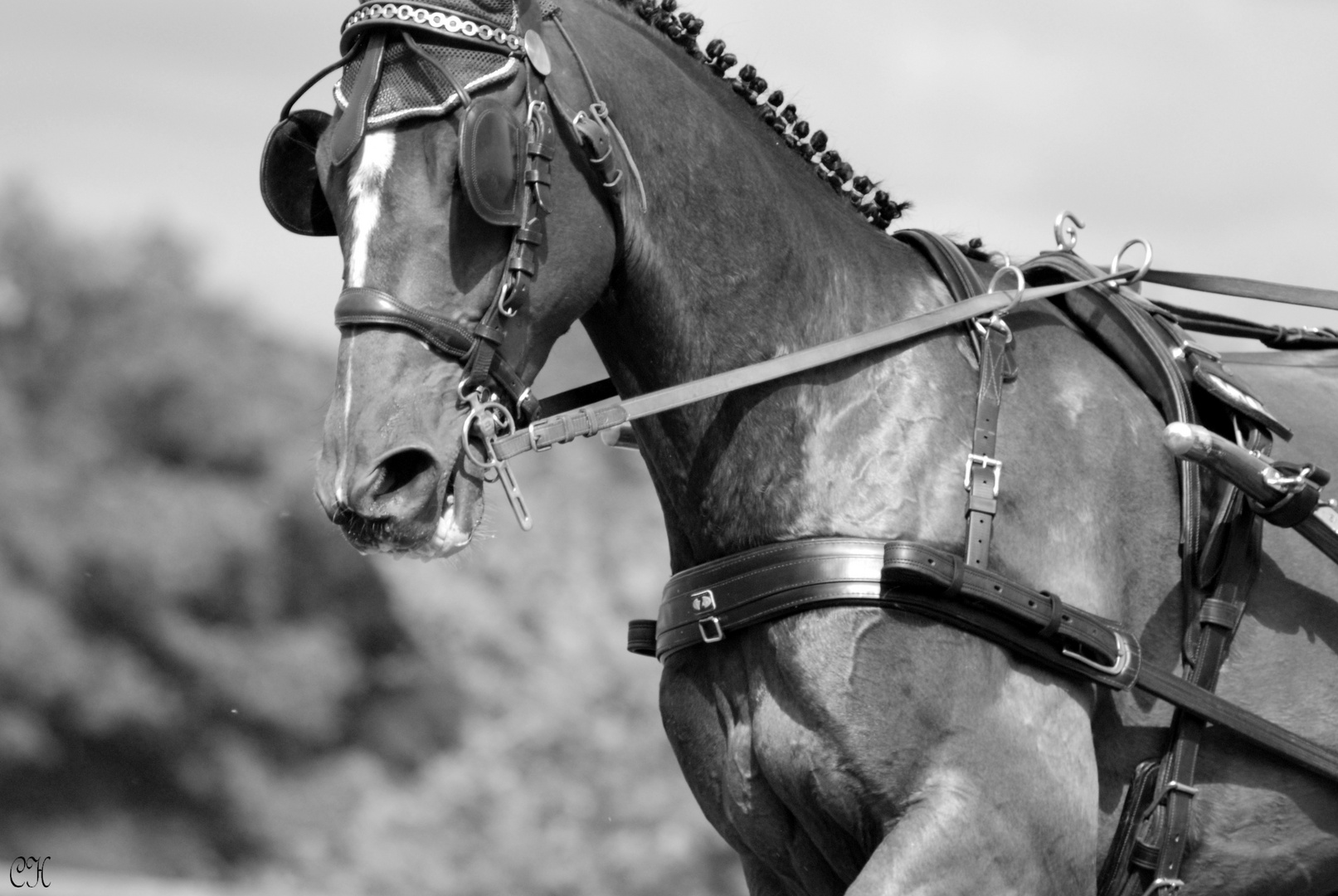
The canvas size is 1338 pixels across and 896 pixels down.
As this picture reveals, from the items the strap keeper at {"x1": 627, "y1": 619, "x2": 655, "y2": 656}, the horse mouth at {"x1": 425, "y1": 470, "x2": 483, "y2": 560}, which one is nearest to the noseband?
the horse mouth at {"x1": 425, "y1": 470, "x2": 483, "y2": 560}

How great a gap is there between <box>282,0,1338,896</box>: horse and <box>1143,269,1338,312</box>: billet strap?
474 mm

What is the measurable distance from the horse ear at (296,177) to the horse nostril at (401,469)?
0.74 metres

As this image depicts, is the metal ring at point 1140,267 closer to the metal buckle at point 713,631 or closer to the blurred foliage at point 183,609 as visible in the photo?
the metal buckle at point 713,631

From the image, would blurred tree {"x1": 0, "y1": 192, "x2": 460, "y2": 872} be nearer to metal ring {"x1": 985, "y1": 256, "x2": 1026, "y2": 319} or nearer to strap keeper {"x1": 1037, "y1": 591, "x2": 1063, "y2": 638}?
metal ring {"x1": 985, "y1": 256, "x2": 1026, "y2": 319}

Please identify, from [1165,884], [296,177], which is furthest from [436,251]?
[1165,884]

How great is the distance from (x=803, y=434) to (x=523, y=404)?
2.12 feet

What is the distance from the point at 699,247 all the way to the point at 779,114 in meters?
0.54

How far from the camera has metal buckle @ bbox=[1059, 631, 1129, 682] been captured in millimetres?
3365

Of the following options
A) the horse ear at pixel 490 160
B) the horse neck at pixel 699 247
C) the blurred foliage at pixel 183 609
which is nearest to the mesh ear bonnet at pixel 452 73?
the horse ear at pixel 490 160

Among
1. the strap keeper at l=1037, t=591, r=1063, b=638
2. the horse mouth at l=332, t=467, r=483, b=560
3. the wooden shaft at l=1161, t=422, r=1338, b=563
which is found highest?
the wooden shaft at l=1161, t=422, r=1338, b=563

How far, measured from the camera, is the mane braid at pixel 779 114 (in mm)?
3701

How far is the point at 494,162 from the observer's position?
3.04 meters

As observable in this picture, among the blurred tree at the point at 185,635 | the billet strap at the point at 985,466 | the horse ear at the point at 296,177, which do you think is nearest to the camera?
the billet strap at the point at 985,466

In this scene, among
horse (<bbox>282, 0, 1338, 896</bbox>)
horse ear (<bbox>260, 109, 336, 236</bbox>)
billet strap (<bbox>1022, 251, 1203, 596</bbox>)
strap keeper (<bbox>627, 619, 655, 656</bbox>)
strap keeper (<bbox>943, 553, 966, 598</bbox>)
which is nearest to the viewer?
horse (<bbox>282, 0, 1338, 896</bbox>)
